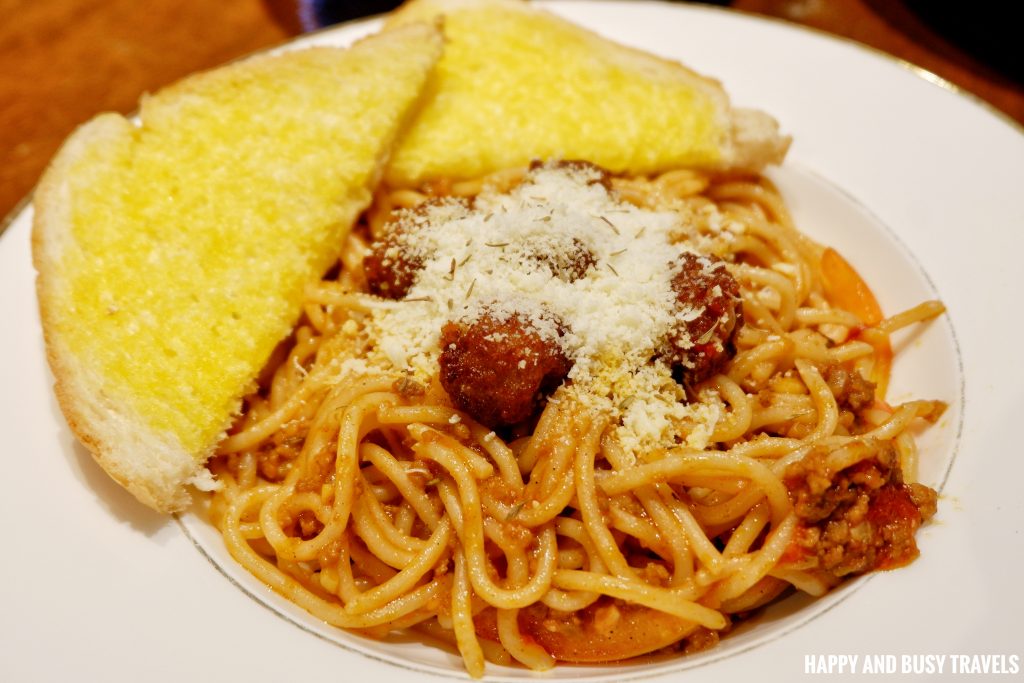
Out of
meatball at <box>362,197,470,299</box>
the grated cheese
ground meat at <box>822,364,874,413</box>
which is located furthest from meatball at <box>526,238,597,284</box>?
ground meat at <box>822,364,874,413</box>

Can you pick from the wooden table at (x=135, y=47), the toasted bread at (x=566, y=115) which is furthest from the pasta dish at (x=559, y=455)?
the wooden table at (x=135, y=47)

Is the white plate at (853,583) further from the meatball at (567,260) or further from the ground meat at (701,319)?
A: the meatball at (567,260)

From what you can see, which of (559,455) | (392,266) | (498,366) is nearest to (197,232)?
(392,266)

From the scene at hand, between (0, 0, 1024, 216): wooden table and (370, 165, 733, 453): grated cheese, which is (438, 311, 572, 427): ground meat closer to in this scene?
(370, 165, 733, 453): grated cheese

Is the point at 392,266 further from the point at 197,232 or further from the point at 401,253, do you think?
the point at 197,232

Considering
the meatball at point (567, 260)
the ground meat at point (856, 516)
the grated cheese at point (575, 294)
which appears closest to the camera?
the ground meat at point (856, 516)
